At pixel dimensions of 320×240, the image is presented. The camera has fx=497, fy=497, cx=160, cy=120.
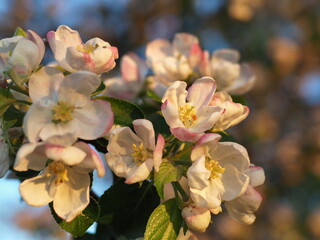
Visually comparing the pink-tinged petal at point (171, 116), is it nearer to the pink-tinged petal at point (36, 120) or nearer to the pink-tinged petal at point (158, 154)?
the pink-tinged petal at point (158, 154)

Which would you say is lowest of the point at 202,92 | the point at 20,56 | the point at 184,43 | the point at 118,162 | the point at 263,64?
the point at 263,64

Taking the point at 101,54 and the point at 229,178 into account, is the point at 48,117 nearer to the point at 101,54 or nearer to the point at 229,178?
the point at 101,54

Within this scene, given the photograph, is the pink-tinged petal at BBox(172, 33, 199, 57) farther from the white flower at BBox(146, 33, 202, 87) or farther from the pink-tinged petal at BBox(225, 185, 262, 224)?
the pink-tinged petal at BBox(225, 185, 262, 224)

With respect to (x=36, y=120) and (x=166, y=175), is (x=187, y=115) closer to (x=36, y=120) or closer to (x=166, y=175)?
(x=166, y=175)

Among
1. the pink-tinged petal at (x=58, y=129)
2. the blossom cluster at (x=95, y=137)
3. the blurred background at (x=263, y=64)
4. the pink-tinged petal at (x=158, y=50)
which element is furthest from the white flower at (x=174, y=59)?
the blurred background at (x=263, y=64)

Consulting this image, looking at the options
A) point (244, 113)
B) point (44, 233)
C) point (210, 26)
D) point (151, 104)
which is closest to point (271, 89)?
point (210, 26)

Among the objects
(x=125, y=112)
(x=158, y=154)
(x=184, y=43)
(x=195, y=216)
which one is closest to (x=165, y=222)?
(x=195, y=216)
